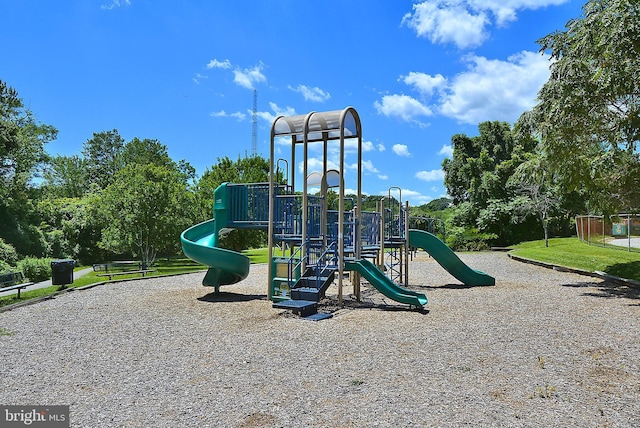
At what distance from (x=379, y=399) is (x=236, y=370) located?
2044 mm

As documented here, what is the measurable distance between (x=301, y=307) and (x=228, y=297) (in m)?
3.91

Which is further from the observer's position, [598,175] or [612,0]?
[598,175]

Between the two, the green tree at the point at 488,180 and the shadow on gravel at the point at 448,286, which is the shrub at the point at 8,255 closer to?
the shadow on gravel at the point at 448,286

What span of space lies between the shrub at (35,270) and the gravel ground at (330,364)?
925 cm

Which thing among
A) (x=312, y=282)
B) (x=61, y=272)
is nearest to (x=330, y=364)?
(x=312, y=282)

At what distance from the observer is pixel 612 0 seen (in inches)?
567

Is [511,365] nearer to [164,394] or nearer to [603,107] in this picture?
[164,394]

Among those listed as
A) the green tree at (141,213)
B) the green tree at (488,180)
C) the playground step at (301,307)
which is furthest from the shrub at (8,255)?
the green tree at (488,180)

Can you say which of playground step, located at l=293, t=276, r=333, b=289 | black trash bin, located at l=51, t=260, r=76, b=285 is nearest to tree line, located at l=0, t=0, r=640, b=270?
playground step, located at l=293, t=276, r=333, b=289

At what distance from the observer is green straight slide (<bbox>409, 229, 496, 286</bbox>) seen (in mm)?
16203

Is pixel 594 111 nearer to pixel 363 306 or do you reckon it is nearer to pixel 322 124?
pixel 322 124

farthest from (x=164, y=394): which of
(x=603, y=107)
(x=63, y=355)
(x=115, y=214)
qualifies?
(x=115, y=214)

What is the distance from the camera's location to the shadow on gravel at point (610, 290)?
540 inches

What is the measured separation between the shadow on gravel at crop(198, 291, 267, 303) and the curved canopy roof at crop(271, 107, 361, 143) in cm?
443
